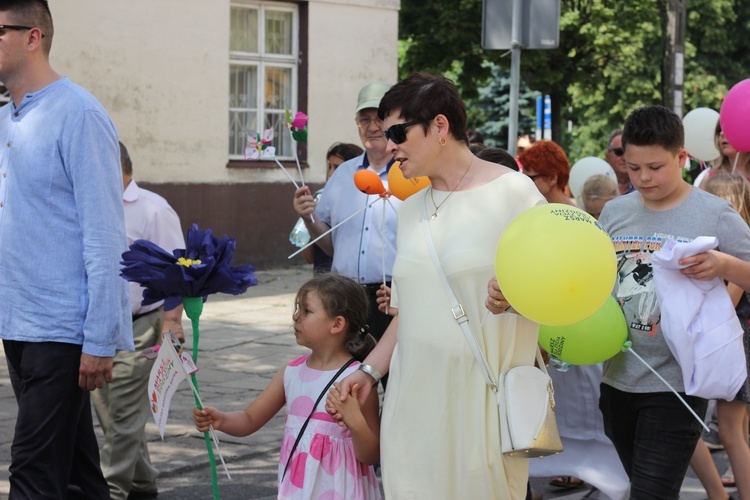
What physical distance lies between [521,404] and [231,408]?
4.81 m

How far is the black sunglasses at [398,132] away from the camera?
3.69 metres

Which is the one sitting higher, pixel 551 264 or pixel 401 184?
pixel 401 184

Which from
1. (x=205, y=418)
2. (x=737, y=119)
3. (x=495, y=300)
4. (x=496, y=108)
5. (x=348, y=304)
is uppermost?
(x=496, y=108)

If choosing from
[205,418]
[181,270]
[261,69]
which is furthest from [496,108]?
[181,270]

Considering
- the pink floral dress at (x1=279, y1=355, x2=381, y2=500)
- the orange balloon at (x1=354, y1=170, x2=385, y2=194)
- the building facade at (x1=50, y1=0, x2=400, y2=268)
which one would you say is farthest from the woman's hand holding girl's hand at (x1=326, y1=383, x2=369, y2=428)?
the building facade at (x1=50, y1=0, x2=400, y2=268)

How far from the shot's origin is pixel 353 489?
421cm

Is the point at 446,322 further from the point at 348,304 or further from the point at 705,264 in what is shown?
the point at 705,264

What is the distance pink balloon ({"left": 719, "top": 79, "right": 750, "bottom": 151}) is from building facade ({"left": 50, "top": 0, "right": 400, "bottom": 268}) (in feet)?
24.4

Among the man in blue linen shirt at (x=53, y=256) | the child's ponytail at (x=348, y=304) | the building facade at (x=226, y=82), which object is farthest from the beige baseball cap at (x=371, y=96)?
the building facade at (x=226, y=82)

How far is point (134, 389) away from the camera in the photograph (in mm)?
6004

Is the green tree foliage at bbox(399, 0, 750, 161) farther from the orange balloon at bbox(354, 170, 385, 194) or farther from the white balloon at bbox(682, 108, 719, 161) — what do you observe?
the orange balloon at bbox(354, 170, 385, 194)

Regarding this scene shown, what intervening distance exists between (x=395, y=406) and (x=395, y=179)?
160 cm

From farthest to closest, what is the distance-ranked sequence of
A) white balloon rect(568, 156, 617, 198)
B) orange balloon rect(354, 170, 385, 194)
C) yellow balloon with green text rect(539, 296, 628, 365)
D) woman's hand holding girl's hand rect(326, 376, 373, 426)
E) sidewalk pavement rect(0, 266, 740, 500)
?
1. white balloon rect(568, 156, 617, 198)
2. sidewalk pavement rect(0, 266, 740, 500)
3. orange balloon rect(354, 170, 385, 194)
4. yellow balloon with green text rect(539, 296, 628, 365)
5. woman's hand holding girl's hand rect(326, 376, 373, 426)

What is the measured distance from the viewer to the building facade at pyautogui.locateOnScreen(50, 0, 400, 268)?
14.8m
